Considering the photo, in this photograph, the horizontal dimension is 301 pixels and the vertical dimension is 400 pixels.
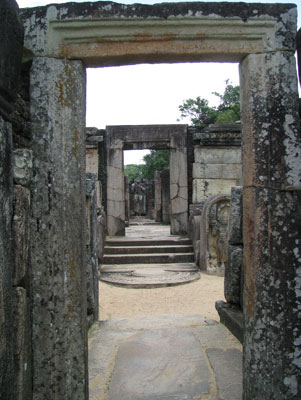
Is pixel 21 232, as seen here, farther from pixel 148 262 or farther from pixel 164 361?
pixel 148 262

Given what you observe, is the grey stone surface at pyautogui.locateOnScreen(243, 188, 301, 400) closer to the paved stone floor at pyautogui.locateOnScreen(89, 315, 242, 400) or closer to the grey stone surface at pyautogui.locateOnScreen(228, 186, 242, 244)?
the paved stone floor at pyautogui.locateOnScreen(89, 315, 242, 400)

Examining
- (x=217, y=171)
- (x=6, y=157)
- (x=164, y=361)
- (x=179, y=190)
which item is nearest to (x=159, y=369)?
(x=164, y=361)

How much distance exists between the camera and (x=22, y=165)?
2.24 m

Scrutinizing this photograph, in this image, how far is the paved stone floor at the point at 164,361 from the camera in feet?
9.00

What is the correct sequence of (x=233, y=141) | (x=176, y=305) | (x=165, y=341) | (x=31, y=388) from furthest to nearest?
(x=233, y=141) < (x=176, y=305) < (x=165, y=341) < (x=31, y=388)

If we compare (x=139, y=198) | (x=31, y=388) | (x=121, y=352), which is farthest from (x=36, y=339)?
(x=139, y=198)

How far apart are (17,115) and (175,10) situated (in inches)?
49.4

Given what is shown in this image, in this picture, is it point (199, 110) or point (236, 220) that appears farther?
point (199, 110)

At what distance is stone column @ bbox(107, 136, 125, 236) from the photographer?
38.6 feet

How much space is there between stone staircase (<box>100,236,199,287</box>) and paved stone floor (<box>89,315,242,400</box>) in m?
3.11

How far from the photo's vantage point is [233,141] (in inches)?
458

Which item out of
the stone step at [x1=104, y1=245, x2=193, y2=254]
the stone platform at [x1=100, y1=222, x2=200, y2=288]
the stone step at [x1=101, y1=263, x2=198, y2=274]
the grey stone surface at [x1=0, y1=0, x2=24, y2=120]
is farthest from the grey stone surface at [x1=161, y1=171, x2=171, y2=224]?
the grey stone surface at [x1=0, y1=0, x2=24, y2=120]

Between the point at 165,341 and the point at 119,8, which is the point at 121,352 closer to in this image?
the point at 165,341

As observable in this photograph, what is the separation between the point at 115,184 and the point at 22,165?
961 centimetres
